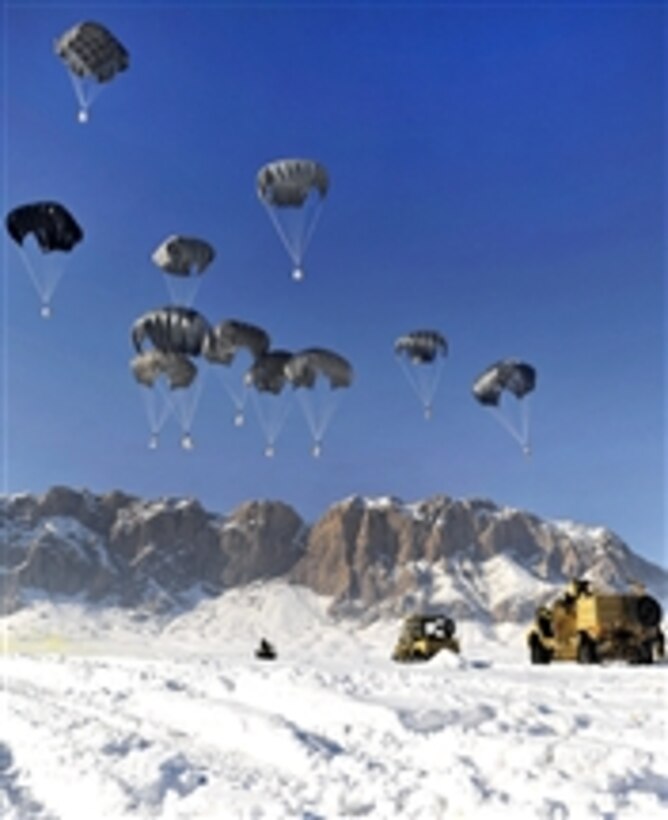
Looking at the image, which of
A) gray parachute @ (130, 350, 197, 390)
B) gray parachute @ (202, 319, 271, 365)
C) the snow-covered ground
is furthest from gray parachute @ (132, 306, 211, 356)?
the snow-covered ground

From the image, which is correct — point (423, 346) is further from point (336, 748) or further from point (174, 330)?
point (336, 748)

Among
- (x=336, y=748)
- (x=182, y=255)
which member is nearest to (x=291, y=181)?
(x=182, y=255)

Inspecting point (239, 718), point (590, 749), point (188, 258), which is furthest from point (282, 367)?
point (590, 749)

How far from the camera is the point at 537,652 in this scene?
25688 mm

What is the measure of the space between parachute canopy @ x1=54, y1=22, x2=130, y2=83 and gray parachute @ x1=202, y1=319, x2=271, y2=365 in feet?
42.0

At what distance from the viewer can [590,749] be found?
29.8 feet

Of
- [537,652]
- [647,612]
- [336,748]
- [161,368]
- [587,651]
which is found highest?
[161,368]

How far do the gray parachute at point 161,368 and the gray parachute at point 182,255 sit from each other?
12.0ft

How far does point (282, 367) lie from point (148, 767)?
3823 cm

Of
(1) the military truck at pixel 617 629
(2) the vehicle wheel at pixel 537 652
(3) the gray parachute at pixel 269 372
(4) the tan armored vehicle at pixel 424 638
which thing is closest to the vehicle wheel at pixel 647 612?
(1) the military truck at pixel 617 629

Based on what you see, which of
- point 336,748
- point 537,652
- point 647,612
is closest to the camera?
point 336,748

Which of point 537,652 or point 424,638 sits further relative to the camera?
point 424,638

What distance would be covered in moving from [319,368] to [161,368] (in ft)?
25.3

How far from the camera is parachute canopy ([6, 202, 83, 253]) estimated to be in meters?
35.6
